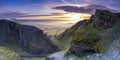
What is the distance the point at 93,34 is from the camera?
84.8 meters

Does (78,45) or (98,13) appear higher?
(98,13)

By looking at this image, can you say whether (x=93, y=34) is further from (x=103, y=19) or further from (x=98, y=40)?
(x=103, y=19)

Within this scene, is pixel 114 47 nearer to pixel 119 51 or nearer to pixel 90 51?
pixel 119 51

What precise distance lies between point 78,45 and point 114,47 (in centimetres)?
1487

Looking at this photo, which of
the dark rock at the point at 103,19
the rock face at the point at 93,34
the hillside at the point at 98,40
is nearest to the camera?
the hillside at the point at 98,40

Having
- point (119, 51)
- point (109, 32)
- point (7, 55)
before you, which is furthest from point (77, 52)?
point (7, 55)

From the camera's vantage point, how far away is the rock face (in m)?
80.1

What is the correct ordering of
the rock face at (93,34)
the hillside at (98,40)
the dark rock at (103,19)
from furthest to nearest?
the dark rock at (103,19) < the rock face at (93,34) < the hillside at (98,40)

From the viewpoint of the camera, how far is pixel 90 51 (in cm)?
7862

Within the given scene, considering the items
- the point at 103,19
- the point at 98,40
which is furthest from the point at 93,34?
the point at 103,19

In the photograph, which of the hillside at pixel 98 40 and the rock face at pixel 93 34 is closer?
the hillside at pixel 98 40

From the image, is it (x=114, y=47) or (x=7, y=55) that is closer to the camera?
(x=114, y=47)

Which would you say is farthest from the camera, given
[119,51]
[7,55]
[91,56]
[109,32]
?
[7,55]

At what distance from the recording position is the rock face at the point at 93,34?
80.1 m
